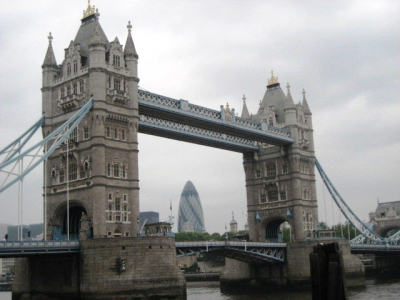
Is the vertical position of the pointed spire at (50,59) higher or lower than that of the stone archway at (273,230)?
higher

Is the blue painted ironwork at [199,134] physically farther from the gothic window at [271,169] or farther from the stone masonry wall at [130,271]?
the stone masonry wall at [130,271]

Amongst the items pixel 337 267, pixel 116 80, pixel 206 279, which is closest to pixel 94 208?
pixel 116 80

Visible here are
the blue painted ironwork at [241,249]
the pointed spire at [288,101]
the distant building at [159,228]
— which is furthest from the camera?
the pointed spire at [288,101]

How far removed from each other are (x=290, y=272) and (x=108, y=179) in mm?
29475

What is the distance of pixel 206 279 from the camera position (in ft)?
364

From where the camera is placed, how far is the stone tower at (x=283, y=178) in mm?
79938

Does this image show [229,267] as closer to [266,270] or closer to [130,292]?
[266,270]

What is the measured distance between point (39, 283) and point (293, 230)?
37.0m

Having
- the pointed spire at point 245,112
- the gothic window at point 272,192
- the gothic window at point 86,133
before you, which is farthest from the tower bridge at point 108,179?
the pointed spire at point 245,112

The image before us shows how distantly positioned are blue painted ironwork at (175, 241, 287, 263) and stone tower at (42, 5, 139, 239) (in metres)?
6.14

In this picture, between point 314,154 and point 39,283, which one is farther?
point 314,154

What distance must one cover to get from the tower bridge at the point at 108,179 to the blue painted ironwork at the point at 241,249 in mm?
144

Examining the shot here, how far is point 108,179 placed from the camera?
185 feet

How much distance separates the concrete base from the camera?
49062 millimetres
